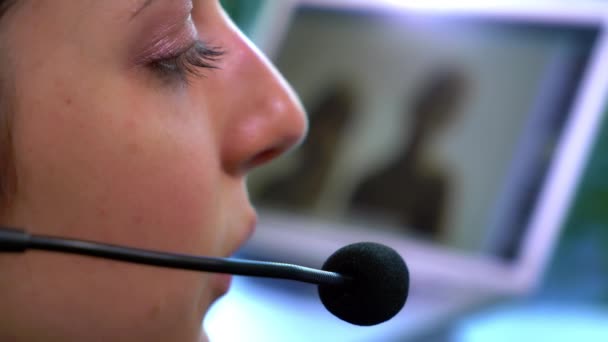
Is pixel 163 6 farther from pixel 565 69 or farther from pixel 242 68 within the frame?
pixel 565 69

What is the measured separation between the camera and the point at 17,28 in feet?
1.21

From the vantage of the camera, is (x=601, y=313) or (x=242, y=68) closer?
(x=242, y=68)

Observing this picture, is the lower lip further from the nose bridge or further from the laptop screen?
the laptop screen

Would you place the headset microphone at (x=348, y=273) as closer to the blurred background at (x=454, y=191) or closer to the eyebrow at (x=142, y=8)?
the eyebrow at (x=142, y=8)

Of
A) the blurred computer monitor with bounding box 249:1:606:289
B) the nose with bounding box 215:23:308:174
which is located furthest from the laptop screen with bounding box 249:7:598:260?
the nose with bounding box 215:23:308:174

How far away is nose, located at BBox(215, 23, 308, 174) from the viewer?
44cm

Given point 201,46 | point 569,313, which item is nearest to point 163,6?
point 201,46

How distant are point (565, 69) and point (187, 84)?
61cm

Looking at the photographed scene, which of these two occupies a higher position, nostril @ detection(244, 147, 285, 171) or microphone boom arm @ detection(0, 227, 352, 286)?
nostril @ detection(244, 147, 285, 171)

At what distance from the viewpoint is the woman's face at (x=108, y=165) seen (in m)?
0.36

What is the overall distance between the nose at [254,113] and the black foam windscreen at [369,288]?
9cm

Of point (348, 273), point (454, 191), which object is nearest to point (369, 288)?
point (348, 273)

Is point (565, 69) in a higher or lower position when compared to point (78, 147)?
higher

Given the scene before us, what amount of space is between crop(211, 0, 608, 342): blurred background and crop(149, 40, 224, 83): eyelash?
0.49m
